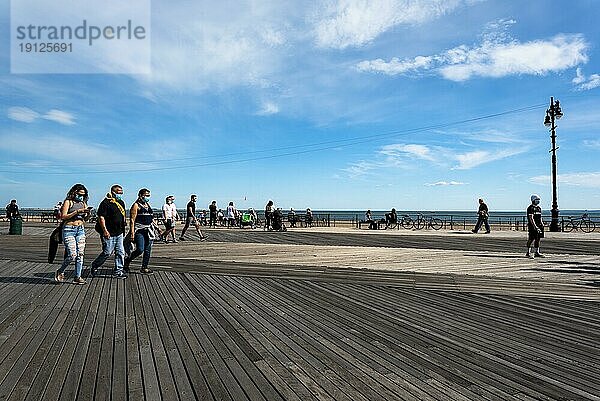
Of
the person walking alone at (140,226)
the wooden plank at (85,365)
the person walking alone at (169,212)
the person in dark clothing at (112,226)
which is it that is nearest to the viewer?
the wooden plank at (85,365)

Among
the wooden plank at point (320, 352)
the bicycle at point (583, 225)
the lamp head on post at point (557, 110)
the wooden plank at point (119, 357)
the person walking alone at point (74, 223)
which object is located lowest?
the wooden plank at point (320, 352)

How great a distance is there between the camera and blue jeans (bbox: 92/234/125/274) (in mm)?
8391

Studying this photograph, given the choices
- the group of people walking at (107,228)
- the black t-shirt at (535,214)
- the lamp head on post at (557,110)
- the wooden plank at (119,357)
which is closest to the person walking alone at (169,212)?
the group of people walking at (107,228)

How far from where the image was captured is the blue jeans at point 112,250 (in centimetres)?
839

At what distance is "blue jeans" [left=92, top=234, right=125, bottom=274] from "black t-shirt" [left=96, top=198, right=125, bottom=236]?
0.53 feet

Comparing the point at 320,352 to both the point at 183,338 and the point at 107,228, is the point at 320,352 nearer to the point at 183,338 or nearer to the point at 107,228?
the point at 183,338

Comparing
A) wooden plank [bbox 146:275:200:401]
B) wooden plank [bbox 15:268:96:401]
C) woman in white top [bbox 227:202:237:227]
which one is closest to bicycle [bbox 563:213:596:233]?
woman in white top [bbox 227:202:237:227]

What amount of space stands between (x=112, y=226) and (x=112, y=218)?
0.16 m

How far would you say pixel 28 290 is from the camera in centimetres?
738

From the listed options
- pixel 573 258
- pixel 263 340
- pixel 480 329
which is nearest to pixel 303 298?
pixel 263 340

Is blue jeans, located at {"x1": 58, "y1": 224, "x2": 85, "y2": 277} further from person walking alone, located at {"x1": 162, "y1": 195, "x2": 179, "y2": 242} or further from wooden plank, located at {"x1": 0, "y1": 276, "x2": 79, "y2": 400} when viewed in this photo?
person walking alone, located at {"x1": 162, "y1": 195, "x2": 179, "y2": 242}

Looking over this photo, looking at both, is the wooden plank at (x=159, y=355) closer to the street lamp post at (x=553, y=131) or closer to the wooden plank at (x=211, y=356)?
the wooden plank at (x=211, y=356)

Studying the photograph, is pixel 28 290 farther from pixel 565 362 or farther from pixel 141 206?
pixel 565 362

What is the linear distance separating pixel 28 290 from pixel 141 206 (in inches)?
97.1
